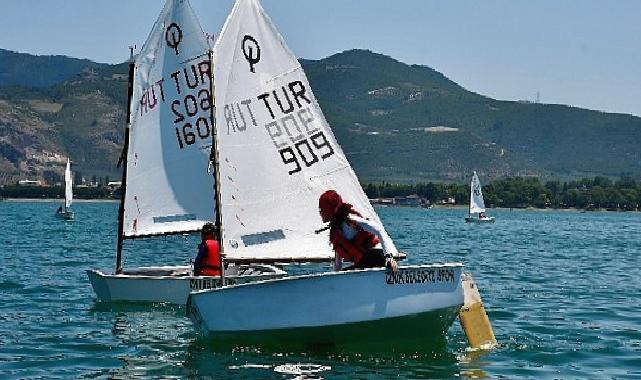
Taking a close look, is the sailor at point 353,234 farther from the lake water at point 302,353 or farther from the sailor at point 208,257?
the sailor at point 208,257

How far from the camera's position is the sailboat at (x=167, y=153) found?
971 inches

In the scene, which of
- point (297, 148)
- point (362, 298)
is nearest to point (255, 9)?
point (297, 148)

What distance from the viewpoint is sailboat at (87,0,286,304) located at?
80.9ft

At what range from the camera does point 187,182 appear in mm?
25453

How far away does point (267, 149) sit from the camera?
68.5 ft

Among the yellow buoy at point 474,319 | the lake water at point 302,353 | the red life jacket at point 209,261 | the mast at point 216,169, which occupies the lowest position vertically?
the lake water at point 302,353

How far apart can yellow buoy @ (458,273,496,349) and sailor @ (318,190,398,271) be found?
6.75 ft

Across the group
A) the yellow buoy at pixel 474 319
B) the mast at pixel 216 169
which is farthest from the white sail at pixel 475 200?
the mast at pixel 216 169

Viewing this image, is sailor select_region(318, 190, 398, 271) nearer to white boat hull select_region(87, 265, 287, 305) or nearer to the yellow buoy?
the yellow buoy

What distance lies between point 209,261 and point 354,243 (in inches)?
303

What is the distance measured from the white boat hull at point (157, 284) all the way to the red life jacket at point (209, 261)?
30cm

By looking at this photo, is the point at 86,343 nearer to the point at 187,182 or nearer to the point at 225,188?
the point at 225,188

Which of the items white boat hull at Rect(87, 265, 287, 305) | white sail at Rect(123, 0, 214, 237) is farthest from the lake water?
white sail at Rect(123, 0, 214, 237)

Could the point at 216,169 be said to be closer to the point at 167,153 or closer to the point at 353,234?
the point at 353,234
